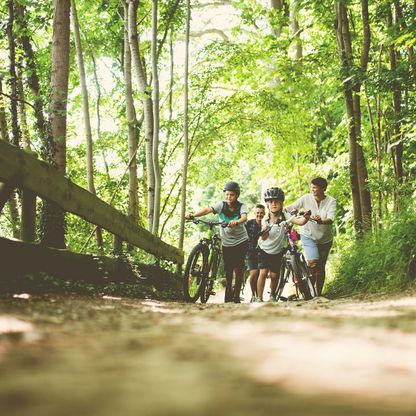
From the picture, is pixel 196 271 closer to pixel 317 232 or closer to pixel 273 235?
pixel 273 235

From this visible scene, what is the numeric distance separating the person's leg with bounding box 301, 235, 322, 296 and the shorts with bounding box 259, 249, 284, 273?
0.45 metres

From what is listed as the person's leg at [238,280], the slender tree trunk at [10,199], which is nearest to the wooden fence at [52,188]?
the person's leg at [238,280]

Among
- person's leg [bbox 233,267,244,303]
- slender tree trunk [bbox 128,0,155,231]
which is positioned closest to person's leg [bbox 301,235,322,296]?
person's leg [bbox 233,267,244,303]

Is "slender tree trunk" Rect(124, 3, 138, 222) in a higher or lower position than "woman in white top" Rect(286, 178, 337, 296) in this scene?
higher

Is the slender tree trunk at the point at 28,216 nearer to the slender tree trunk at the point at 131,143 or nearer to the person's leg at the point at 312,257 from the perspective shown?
the person's leg at the point at 312,257

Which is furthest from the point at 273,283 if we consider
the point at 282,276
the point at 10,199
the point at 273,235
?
the point at 10,199

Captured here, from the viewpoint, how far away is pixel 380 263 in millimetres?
7184

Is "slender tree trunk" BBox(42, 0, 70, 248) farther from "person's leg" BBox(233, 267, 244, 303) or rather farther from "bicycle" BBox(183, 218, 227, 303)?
"person's leg" BBox(233, 267, 244, 303)

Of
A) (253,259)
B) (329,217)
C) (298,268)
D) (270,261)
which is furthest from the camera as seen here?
(253,259)

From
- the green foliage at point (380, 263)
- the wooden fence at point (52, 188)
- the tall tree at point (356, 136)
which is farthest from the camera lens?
the tall tree at point (356, 136)

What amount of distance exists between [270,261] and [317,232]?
91 cm

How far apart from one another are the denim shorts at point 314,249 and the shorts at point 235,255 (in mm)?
976

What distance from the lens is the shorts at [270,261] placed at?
830 centimetres

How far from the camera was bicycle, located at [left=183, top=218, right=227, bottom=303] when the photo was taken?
773 centimetres
